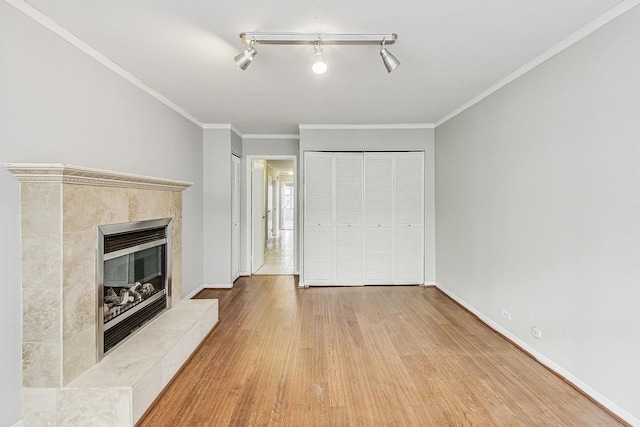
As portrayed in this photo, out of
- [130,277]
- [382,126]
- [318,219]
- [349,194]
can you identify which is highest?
[382,126]

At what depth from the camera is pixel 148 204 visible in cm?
271

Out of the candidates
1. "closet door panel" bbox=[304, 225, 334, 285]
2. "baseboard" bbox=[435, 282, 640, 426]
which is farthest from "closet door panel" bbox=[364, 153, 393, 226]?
"baseboard" bbox=[435, 282, 640, 426]

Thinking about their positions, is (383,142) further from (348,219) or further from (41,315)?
(41,315)

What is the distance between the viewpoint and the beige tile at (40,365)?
177 cm

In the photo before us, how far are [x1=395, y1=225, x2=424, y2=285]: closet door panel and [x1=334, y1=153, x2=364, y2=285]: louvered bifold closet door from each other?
571mm

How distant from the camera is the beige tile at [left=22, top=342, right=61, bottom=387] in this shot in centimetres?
177

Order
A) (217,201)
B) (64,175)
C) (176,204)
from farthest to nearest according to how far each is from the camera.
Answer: (217,201) < (176,204) < (64,175)

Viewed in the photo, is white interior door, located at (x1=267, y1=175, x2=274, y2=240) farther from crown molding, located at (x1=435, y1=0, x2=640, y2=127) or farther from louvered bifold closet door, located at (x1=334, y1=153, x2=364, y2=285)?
crown molding, located at (x1=435, y1=0, x2=640, y2=127)

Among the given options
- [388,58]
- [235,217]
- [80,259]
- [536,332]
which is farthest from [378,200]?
[80,259]

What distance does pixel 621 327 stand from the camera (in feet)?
6.16

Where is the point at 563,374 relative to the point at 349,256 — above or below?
below

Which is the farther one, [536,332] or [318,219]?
[318,219]

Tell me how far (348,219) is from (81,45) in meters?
3.54

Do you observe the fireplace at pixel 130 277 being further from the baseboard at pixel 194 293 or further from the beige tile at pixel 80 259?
the baseboard at pixel 194 293
